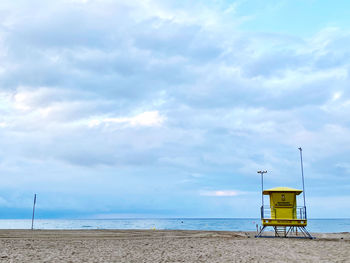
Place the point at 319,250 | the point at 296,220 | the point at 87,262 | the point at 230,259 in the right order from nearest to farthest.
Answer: the point at 87,262 → the point at 230,259 → the point at 319,250 → the point at 296,220

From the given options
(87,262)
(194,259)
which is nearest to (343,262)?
(194,259)

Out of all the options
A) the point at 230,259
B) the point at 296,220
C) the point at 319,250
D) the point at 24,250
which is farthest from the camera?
the point at 296,220

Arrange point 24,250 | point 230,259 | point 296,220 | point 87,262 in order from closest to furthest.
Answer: point 87,262 → point 230,259 → point 24,250 → point 296,220

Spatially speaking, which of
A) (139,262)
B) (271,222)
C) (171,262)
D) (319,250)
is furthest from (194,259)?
(271,222)

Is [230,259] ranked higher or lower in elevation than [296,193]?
lower

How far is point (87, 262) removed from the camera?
13086 millimetres

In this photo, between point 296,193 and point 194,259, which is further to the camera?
point 296,193

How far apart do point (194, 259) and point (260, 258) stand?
2564mm

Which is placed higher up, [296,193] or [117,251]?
[296,193]

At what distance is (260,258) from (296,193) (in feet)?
42.7

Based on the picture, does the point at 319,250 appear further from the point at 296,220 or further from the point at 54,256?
the point at 54,256

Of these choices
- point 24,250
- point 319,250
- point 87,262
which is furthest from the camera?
point 319,250

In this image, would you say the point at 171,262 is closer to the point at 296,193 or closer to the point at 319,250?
the point at 319,250

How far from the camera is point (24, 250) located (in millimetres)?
16234
